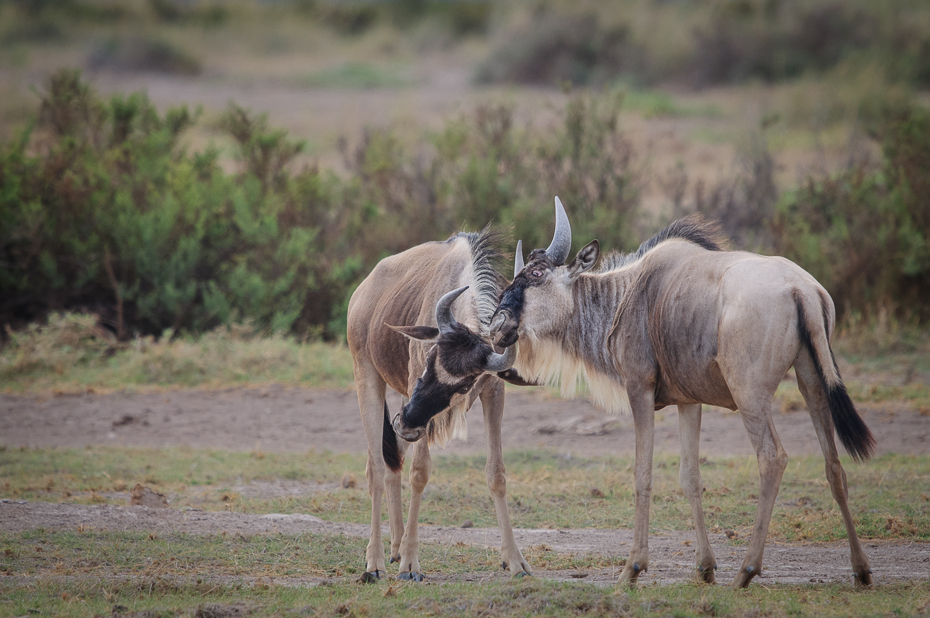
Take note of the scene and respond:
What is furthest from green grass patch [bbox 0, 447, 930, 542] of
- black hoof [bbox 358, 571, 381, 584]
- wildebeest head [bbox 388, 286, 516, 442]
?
wildebeest head [bbox 388, 286, 516, 442]

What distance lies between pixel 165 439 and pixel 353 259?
15.0 feet

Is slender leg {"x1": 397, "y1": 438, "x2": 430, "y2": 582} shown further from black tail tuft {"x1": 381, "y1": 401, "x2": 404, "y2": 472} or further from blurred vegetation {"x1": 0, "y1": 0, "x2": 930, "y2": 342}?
blurred vegetation {"x1": 0, "y1": 0, "x2": 930, "y2": 342}

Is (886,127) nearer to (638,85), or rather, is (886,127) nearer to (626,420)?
(626,420)

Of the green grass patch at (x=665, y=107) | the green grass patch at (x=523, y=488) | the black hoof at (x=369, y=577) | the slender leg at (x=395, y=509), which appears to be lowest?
the green grass patch at (x=523, y=488)

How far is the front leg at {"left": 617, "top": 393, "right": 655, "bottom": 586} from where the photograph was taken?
5371 mm

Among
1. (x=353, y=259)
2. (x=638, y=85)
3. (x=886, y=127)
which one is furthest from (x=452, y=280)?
(x=638, y=85)

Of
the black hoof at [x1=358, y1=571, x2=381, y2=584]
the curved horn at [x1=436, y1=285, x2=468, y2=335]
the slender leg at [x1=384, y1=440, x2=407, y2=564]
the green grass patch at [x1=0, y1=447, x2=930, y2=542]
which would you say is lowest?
the green grass patch at [x1=0, y1=447, x2=930, y2=542]

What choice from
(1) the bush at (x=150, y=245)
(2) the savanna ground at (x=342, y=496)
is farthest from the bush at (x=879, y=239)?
(1) the bush at (x=150, y=245)

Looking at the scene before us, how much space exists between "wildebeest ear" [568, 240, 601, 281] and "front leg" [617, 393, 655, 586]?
881mm

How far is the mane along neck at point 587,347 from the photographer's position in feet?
19.4

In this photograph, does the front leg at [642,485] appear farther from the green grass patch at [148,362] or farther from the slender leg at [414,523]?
the green grass patch at [148,362]

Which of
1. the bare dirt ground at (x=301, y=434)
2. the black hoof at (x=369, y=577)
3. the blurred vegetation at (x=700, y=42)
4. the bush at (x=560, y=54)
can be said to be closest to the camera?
the black hoof at (x=369, y=577)

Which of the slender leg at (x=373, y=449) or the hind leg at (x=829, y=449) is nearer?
the hind leg at (x=829, y=449)

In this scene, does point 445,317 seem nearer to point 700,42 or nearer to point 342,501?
point 342,501
